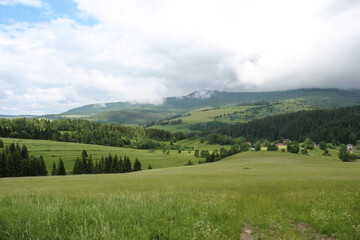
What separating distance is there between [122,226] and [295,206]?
9674 mm

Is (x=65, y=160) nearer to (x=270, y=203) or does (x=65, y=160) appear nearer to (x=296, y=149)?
(x=270, y=203)

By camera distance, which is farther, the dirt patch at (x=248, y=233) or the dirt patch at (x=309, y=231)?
the dirt patch at (x=309, y=231)

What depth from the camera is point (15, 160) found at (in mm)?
81938

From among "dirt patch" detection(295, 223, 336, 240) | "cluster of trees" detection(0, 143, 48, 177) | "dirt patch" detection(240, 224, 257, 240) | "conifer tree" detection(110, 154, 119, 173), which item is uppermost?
"dirt patch" detection(240, 224, 257, 240)

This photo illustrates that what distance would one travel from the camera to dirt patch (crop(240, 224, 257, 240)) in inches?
276

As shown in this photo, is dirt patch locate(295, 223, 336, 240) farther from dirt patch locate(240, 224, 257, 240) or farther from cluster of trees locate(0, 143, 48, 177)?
cluster of trees locate(0, 143, 48, 177)

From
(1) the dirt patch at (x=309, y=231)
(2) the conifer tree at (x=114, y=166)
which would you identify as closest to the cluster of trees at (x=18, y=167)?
(2) the conifer tree at (x=114, y=166)

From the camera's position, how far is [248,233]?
7.38 metres

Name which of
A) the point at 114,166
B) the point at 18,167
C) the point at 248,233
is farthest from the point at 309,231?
the point at 18,167

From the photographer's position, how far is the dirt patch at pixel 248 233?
7014 mm

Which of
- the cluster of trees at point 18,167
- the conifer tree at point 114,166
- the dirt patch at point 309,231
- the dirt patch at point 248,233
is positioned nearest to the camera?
the dirt patch at point 248,233

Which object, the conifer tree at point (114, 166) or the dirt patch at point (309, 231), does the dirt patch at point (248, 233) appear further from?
the conifer tree at point (114, 166)

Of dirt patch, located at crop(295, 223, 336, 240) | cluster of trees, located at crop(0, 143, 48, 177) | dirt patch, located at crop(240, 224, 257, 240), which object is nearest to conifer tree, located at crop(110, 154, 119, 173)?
cluster of trees, located at crop(0, 143, 48, 177)

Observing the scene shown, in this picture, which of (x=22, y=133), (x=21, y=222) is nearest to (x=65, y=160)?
(x=22, y=133)
